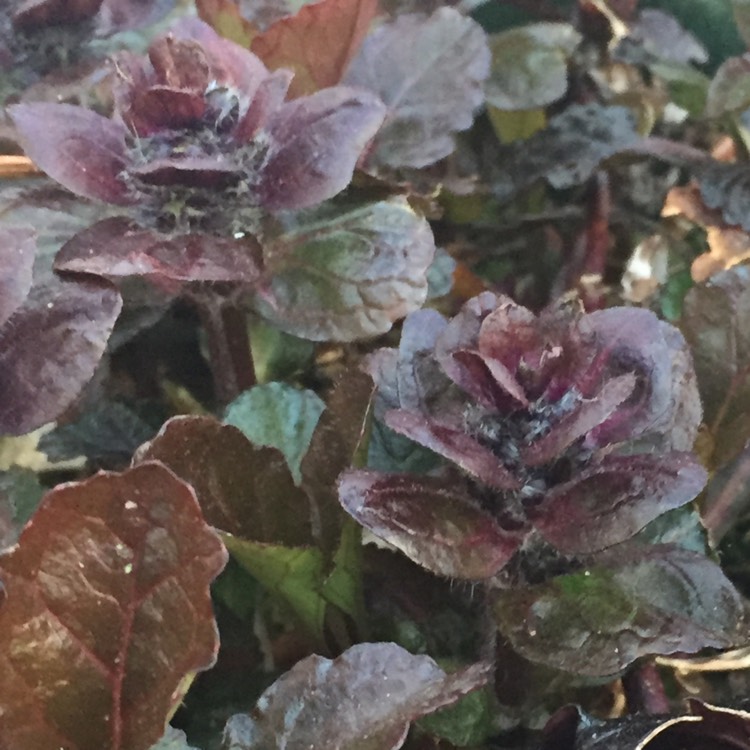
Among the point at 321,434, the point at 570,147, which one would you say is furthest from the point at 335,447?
the point at 570,147

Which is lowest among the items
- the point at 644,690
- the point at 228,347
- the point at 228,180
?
the point at 644,690

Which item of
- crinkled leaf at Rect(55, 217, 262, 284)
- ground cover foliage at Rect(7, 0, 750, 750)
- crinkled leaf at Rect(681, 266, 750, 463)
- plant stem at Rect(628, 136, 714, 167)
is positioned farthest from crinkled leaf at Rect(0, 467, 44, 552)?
plant stem at Rect(628, 136, 714, 167)

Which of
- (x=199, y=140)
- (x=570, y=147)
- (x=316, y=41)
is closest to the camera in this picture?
(x=199, y=140)

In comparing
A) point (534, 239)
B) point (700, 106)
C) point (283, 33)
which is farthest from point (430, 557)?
point (700, 106)

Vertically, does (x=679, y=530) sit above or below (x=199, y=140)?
below

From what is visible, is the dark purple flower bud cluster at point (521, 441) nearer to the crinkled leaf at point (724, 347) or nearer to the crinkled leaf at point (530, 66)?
the crinkled leaf at point (724, 347)

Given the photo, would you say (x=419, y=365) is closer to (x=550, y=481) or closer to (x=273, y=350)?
(x=550, y=481)

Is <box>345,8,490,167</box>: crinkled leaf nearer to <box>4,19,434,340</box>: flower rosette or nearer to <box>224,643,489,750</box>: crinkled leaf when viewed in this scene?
<box>4,19,434,340</box>: flower rosette

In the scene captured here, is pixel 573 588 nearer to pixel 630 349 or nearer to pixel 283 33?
pixel 630 349
